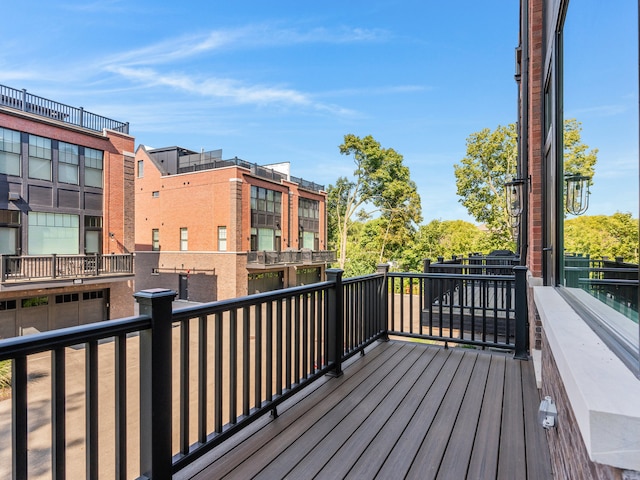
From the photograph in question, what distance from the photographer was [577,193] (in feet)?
5.71

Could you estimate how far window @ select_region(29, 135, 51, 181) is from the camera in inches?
461

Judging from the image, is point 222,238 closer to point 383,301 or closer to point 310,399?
point 383,301

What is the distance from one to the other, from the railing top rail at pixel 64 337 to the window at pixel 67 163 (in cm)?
1394

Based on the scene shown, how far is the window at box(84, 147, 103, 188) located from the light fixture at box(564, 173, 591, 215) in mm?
15198

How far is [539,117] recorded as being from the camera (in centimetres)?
352

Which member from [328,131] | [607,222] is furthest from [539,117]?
[328,131]

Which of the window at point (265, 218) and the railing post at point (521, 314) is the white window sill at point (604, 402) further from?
the window at point (265, 218)

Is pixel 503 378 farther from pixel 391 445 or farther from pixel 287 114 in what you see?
pixel 287 114

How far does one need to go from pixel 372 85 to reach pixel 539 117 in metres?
20.5

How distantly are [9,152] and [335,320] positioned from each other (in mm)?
13326

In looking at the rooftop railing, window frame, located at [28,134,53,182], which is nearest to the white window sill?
window frame, located at [28,134,53,182]

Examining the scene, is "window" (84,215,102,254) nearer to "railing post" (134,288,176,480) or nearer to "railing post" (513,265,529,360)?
"railing post" (134,288,176,480)

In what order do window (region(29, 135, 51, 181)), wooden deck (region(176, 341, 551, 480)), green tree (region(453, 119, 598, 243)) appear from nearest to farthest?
wooden deck (region(176, 341, 551, 480)) → window (region(29, 135, 51, 181)) → green tree (region(453, 119, 598, 243))

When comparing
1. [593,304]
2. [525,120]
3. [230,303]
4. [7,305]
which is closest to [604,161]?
[593,304]
